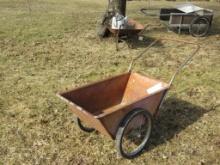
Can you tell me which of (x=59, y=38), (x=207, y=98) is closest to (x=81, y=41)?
(x=59, y=38)

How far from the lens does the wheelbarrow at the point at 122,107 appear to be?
187 inches

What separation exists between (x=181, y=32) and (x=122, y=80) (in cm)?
610

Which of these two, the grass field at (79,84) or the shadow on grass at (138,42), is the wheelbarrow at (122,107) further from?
the shadow on grass at (138,42)

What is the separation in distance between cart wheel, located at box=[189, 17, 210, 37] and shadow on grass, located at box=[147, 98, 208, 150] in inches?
186

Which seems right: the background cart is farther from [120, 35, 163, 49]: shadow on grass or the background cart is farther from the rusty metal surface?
the rusty metal surface

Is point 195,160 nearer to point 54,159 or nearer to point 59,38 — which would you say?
point 54,159

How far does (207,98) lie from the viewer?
7.11m

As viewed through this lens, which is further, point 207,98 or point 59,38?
point 59,38

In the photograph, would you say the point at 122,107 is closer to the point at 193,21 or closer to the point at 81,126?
the point at 81,126

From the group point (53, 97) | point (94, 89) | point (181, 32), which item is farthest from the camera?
point (181, 32)

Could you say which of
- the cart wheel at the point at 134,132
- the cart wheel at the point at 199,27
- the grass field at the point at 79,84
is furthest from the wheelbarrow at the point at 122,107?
the cart wheel at the point at 199,27

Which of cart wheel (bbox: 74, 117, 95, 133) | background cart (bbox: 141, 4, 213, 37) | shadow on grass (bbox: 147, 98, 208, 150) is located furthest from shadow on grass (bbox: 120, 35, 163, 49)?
cart wheel (bbox: 74, 117, 95, 133)

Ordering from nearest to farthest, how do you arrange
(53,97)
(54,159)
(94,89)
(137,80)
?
1. (54,159)
2. (94,89)
3. (137,80)
4. (53,97)

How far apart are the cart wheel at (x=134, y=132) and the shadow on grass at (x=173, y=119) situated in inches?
7.7
